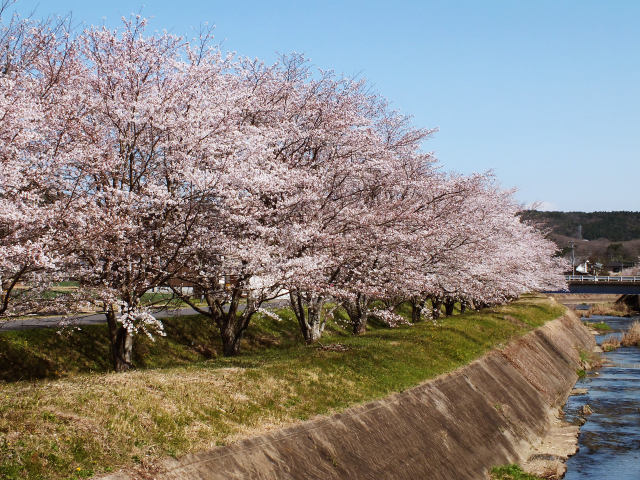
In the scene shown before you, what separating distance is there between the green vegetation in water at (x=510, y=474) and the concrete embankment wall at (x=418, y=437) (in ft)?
1.02

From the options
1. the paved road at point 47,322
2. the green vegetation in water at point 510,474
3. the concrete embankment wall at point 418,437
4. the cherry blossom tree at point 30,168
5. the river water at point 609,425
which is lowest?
the river water at point 609,425

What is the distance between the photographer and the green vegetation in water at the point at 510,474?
19391 mm

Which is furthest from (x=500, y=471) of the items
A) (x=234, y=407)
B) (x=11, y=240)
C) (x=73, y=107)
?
(x=73, y=107)

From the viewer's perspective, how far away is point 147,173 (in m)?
20.4

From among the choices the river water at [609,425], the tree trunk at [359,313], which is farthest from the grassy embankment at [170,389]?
the river water at [609,425]

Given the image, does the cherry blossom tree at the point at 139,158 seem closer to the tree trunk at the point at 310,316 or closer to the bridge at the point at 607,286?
the tree trunk at the point at 310,316

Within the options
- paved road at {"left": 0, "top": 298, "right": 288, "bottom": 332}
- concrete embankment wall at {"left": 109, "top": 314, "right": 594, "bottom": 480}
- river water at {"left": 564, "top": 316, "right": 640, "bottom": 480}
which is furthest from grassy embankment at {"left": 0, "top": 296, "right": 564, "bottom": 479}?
river water at {"left": 564, "top": 316, "right": 640, "bottom": 480}

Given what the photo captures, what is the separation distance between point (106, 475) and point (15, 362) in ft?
45.7

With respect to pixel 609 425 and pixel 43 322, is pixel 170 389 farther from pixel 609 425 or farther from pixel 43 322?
pixel 609 425

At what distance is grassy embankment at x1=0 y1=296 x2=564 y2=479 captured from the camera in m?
11.2

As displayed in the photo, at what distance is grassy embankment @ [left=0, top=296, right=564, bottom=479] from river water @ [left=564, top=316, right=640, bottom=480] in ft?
18.0

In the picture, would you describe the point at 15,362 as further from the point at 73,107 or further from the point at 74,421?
the point at 74,421

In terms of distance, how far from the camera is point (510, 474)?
1955 centimetres

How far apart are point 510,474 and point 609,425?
10.9 meters
